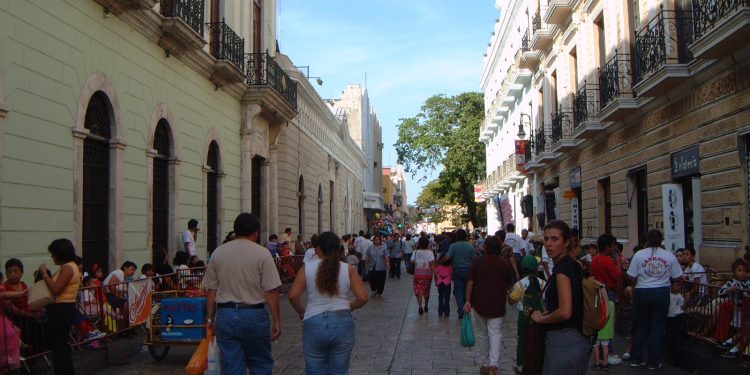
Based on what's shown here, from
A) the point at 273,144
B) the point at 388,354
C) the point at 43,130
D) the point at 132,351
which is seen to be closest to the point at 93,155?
the point at 43,130

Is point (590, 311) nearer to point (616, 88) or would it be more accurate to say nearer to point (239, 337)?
point (239, 337)

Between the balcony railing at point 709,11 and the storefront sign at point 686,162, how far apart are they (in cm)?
229

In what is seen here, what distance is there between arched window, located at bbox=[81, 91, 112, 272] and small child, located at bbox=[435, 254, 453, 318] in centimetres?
606

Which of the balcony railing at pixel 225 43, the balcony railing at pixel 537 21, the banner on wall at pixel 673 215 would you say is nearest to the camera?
the banner on wall at pixel 673 215

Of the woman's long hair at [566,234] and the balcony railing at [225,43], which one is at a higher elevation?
the balcony railing at [225,43]

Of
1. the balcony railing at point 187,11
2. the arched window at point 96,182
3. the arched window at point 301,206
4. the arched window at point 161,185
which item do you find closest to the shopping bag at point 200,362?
the arched window at point 96,182

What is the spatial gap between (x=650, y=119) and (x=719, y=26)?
5.58 m

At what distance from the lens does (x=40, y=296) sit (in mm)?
7289

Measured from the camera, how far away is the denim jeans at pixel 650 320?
28.7ft

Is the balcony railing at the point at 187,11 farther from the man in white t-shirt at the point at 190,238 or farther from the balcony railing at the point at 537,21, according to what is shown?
the balcony railing at the point at 537,21

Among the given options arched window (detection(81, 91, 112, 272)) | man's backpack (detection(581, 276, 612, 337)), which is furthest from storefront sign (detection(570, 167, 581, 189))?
man's backpack (detection(581, 276, 612, 337))

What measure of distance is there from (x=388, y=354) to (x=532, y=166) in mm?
19139

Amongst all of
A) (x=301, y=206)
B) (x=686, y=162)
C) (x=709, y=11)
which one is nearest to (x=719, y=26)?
(x=709, y=11)

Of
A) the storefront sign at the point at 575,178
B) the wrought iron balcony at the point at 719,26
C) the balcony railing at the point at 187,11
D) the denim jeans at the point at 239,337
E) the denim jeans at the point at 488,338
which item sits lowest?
the denim jeans at the point at 488,338
